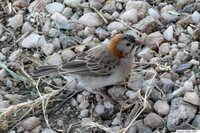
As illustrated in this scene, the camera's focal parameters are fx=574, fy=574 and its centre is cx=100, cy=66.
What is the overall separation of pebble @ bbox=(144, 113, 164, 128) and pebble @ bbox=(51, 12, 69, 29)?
1.81m

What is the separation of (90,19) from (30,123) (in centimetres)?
159

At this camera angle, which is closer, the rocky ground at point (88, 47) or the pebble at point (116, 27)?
the rocky ground at point (88, 47)

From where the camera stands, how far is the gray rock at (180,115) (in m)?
5.16

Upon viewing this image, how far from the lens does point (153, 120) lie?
17.3ft

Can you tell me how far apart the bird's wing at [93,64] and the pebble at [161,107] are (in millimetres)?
656

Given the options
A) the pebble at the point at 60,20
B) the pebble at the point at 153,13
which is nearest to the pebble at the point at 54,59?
the pebble at the point at 60,20

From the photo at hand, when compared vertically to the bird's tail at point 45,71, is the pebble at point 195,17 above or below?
above

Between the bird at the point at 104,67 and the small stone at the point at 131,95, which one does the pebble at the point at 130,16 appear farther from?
the small stone at the point at 131,95

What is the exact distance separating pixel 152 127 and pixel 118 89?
669mm

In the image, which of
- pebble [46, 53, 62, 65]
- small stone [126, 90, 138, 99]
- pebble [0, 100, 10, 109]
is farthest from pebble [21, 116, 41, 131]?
small stone [126, 90, 138, 99]

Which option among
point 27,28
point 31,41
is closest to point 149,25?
point 31,41

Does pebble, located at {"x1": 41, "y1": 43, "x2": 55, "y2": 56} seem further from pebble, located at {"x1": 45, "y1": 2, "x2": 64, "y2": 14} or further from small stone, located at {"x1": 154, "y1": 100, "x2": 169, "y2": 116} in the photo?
small stone, located at {"x1": 154, "y1": 100, "x2": 169, "y2": 116}

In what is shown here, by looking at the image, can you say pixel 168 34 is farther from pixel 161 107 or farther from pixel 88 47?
pixel 161 107

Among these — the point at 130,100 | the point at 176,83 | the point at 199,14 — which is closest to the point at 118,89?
the point at 130,100
